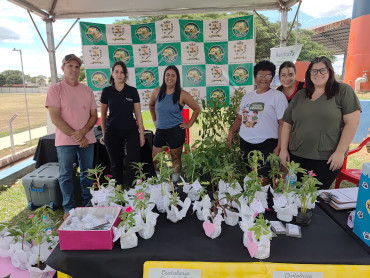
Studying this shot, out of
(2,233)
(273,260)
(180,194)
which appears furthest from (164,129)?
(273,260)

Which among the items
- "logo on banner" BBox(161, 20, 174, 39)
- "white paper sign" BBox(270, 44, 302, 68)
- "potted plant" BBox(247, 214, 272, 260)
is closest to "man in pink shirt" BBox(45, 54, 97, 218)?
"potted plant" BBox(247, 214, 272, 260)

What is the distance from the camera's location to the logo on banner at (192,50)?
3279mm

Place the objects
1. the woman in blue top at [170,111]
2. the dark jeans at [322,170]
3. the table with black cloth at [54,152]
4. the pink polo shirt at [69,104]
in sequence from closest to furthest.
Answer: the dark jeans at [322,170]
the pink polo shirt at [69,104]
the woman in blue top at [170,111]
the table with black cloth at [54,152]

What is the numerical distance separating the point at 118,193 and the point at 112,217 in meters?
0.12

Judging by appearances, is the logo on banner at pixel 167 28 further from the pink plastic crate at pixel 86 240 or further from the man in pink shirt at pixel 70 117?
the pink plastic crate at pixel 86 240

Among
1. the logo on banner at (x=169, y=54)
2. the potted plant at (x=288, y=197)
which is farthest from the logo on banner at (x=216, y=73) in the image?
the potted plant at (x=288, y=197)

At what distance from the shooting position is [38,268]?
960 millimetres

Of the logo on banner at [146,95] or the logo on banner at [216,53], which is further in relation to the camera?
the logo on banner at [146,95]

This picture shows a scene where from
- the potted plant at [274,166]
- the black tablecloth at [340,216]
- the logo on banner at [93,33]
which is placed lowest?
the black tablecloth at [340,216]

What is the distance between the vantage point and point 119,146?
7.37 ft

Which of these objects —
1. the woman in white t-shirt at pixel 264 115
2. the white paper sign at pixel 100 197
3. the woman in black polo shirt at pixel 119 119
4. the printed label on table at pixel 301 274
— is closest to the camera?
the printed label on table at pixel 301 274

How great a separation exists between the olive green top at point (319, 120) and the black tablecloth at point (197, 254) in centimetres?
66

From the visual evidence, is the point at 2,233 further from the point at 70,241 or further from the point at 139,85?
the point at 139,85

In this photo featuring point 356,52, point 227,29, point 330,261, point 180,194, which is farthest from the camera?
point 356,52
